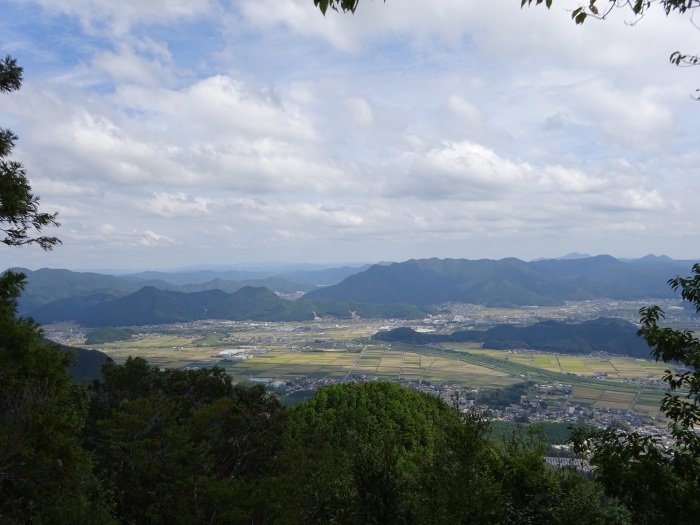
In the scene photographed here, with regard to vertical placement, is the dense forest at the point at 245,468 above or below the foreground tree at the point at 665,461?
below

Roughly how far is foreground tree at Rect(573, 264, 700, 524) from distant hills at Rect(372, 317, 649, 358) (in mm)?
109176

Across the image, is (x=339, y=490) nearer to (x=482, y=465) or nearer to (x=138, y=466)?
(x=482, y=465)

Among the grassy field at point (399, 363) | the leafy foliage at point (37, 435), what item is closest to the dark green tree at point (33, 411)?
the leafy foliage at point (37, 435)

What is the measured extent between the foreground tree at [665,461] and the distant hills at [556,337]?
109 meters

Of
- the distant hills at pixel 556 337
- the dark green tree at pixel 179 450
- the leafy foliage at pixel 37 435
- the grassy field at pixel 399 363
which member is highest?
the leafy foliage at pixel 37 435

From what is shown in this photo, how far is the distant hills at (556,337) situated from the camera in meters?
106

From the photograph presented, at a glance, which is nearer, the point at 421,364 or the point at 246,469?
the point at 246,469

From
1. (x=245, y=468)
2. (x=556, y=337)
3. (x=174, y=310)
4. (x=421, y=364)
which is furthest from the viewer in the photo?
(x=174, y=310)

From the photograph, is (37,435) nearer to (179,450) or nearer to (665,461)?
(179,450)

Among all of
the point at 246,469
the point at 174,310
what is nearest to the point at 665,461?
the point at 246,469

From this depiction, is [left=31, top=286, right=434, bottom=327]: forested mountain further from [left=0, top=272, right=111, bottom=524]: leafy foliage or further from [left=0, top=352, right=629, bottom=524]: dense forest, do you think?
[left=0, top=272, right=111, bottom=524]: leafy foliage

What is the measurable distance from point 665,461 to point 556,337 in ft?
398

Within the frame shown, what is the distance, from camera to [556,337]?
385 feet

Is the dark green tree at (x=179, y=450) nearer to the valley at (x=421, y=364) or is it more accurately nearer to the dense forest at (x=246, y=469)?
the dense forest at (x=246, y=469)
